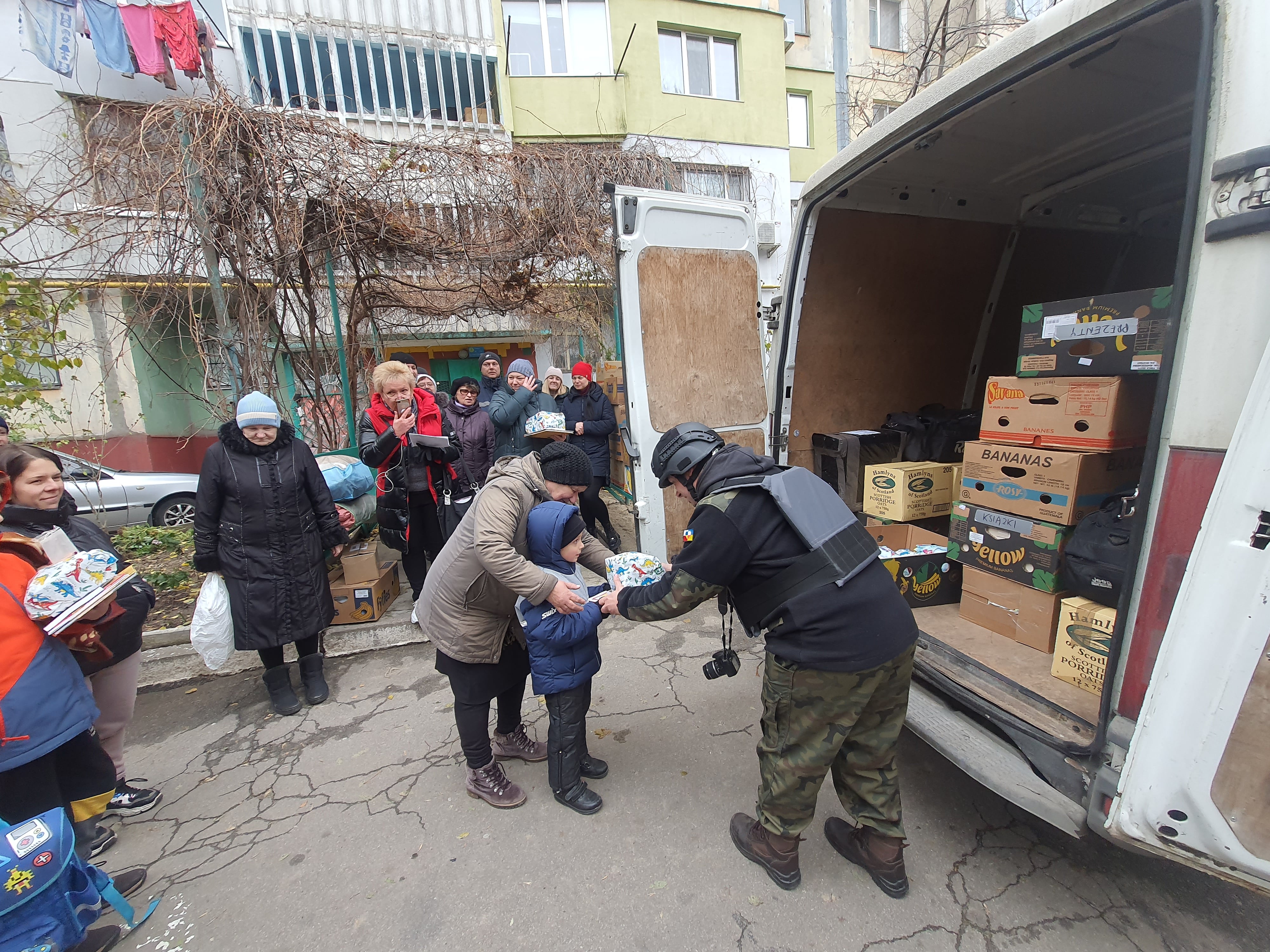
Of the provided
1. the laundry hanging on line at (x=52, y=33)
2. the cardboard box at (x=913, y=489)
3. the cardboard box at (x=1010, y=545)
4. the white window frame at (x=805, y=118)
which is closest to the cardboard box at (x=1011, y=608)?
the cardboard box at (x=1010, y=545)

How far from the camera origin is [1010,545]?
248 cm

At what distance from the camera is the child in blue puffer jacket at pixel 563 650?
2107 mm

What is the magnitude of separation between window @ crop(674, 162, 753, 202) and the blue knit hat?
34.1ft

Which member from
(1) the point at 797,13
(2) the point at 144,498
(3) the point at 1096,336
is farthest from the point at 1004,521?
(1) the point at 797,13

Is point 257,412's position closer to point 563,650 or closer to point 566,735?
point 563,650

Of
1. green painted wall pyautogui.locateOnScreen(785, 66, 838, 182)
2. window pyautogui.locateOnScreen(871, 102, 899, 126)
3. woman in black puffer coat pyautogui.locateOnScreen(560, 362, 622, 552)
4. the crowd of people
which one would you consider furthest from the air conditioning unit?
the crowd of people

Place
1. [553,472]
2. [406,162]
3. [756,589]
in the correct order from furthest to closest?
1. [406,162]
2. [553,472]
3. [756,589]

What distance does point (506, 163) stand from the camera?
5.37m

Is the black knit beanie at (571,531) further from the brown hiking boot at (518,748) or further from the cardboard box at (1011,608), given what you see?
the cardboard box at (1011,608)

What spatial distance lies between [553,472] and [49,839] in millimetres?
1801

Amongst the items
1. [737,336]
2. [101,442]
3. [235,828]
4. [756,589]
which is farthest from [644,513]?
[101,442]

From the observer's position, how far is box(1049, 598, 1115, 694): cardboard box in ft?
6.64

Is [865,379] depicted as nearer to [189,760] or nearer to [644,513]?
[644,513]

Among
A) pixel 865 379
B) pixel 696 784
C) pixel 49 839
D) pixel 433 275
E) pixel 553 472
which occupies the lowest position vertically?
pixel 696 784
